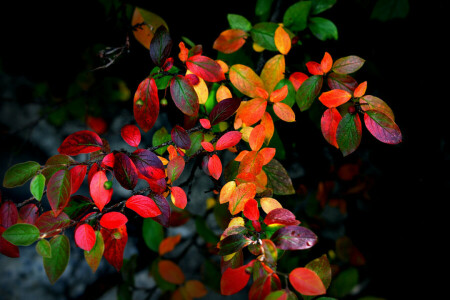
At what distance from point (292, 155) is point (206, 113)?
1.51 feet

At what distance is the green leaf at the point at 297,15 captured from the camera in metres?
0.75

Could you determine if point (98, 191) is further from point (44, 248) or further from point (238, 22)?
point (238, 22)

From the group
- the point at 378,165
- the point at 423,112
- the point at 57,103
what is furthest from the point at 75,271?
the point at 423,112

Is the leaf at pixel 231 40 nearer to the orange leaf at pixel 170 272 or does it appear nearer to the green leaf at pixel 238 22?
the green leaf at pixel 238 22

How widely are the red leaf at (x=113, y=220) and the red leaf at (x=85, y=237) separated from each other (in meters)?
0.03

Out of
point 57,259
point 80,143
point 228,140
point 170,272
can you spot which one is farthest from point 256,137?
point 170,272

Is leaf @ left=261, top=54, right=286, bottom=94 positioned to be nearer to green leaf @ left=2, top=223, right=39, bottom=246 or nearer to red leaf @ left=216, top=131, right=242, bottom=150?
red leaf @ left=216, top=131, right=242, bottom=150

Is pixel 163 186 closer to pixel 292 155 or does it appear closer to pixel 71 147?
pixel 71 147

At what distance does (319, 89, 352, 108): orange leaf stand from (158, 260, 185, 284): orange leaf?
85 centimetres

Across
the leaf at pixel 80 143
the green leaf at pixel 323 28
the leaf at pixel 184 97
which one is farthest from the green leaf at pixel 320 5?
the leaf at pixel 80 143

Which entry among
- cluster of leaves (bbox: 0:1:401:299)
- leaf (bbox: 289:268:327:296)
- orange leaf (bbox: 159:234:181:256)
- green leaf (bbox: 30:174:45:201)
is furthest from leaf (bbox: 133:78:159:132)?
orange leaf (bbox: 159:234:181:256)

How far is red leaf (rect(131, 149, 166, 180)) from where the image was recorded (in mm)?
556

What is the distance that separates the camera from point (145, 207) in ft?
1.86

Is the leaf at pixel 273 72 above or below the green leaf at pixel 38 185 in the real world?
above
